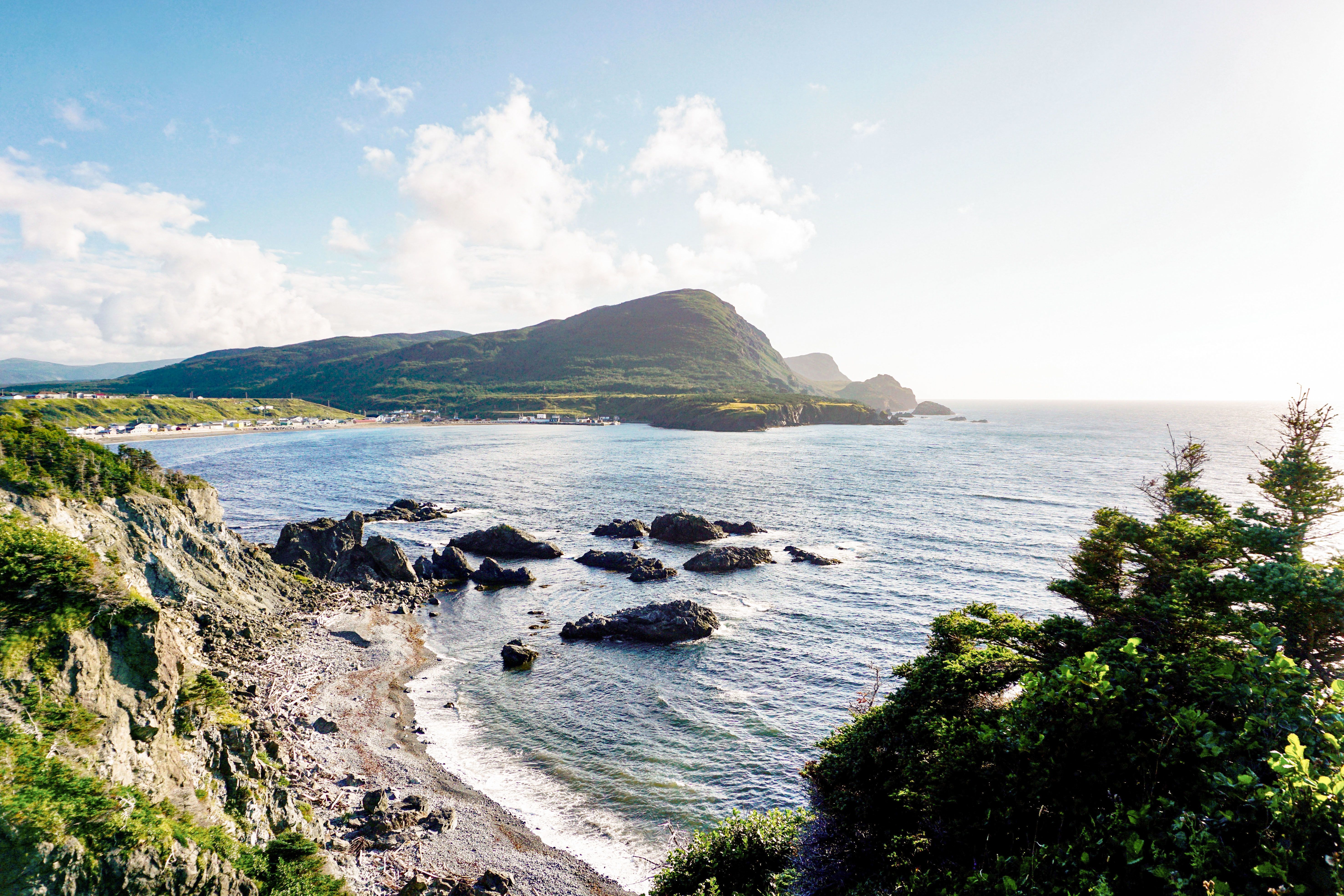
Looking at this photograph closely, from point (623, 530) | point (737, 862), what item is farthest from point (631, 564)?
point (737, 862)

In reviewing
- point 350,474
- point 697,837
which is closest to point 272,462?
point 350,474

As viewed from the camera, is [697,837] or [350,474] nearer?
[697,837]

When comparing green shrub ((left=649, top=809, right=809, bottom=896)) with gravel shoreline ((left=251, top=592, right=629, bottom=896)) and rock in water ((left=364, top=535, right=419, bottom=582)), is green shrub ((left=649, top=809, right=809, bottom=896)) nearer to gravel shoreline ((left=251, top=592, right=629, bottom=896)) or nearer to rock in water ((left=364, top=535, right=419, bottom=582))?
gravel shoreline ((left=251, top=592, right=629, bottom=896))

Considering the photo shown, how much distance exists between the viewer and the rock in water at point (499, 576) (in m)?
56.2

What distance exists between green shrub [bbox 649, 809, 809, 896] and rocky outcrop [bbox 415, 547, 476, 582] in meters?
44.8

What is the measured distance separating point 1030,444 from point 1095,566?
7540 inches

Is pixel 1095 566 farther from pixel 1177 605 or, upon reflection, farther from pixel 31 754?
pixel 31 754

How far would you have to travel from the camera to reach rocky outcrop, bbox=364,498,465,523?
8088 cm

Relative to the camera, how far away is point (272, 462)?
5349 inches

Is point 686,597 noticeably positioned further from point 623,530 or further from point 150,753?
point 150,753

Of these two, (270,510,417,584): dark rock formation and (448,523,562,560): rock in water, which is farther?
(448,523,562,560): rock in water

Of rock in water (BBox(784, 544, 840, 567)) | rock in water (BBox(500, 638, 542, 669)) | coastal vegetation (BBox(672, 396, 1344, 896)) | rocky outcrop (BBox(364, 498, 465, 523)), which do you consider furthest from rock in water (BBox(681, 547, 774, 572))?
rocky outcrop (BBox(364, 498, 465, 523))

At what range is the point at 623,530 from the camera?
75188mm

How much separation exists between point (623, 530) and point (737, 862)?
58949mm
